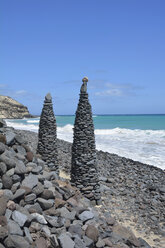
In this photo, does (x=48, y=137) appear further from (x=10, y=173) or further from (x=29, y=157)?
(x=10, y=173)

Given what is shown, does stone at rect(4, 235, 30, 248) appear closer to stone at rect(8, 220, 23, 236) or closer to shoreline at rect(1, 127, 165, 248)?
stone at rect(8, 220, 23, 236)

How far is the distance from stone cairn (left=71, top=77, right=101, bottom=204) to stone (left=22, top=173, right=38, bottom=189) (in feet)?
23.7

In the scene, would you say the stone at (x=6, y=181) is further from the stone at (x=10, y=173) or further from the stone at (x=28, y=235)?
the stone at (x=28, y=235)

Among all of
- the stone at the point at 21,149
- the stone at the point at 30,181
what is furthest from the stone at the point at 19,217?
the stone at the point at 21,149

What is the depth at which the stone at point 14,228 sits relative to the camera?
504cm

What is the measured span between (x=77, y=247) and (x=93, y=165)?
8.54 metres

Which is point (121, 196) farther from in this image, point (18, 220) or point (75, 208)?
point (18, 220)

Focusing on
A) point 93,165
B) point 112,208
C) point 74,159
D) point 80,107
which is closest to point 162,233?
point 112,208

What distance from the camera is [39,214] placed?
5906 mm

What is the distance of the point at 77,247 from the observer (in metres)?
5.35

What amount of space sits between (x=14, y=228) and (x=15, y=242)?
31cm

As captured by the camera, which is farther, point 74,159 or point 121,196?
point 121,196

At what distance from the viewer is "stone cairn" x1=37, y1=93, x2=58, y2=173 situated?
54.2ft

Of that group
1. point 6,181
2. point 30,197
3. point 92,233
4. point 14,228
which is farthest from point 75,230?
point 6,181
